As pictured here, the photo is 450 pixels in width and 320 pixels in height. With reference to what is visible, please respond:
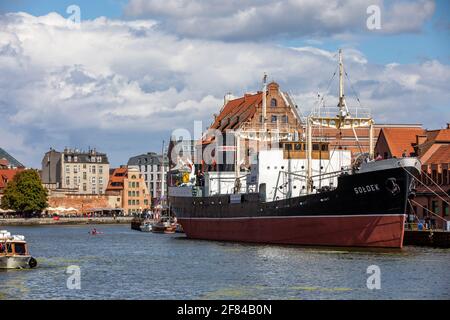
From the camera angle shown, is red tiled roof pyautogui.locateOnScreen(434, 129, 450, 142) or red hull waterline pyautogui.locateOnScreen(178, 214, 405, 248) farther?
red tiled roof pyautogui.locateOnScreen(434, 129, 450, 142)

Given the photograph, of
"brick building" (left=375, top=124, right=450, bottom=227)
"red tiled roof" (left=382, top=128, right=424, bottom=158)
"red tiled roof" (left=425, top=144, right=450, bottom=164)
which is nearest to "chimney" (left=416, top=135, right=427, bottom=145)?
"brick building" (left=375, top=124, right=450, bottom=227)

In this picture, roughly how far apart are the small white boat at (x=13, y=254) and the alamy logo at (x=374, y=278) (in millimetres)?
21027

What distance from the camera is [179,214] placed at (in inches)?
4082

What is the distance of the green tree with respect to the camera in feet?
586

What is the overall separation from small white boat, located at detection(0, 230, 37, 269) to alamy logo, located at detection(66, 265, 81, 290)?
2528 mm

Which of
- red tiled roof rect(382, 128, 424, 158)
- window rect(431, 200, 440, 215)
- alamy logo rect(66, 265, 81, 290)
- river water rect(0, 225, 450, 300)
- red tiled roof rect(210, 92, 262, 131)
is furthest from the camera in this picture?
red tiled roof rect(210, 92, 262, 131)

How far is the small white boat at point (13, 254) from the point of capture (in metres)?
57.0

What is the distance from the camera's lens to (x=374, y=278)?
48844mm

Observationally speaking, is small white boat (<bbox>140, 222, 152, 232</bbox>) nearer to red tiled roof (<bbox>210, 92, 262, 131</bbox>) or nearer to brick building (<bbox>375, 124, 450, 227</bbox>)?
red tiled roof (<bbox>210, 92, 262, 131</bbox>)

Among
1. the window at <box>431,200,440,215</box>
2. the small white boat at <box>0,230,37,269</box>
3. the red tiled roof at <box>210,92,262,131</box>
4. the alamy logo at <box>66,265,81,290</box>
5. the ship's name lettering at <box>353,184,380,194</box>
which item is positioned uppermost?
the red tiled roof at <box>210,92,262,131</box>

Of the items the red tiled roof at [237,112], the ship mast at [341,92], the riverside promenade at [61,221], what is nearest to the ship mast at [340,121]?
the ship mast at [341,92]

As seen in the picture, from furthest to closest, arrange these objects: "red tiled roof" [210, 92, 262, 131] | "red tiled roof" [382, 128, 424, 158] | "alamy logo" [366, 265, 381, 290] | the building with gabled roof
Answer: "red tiled roof" [210, 92, 262, 131] < "red tiled roof" [382, 128, 424, 158] < the building with gabled roof < "alamy logo" [366, 265, 381, 290]
